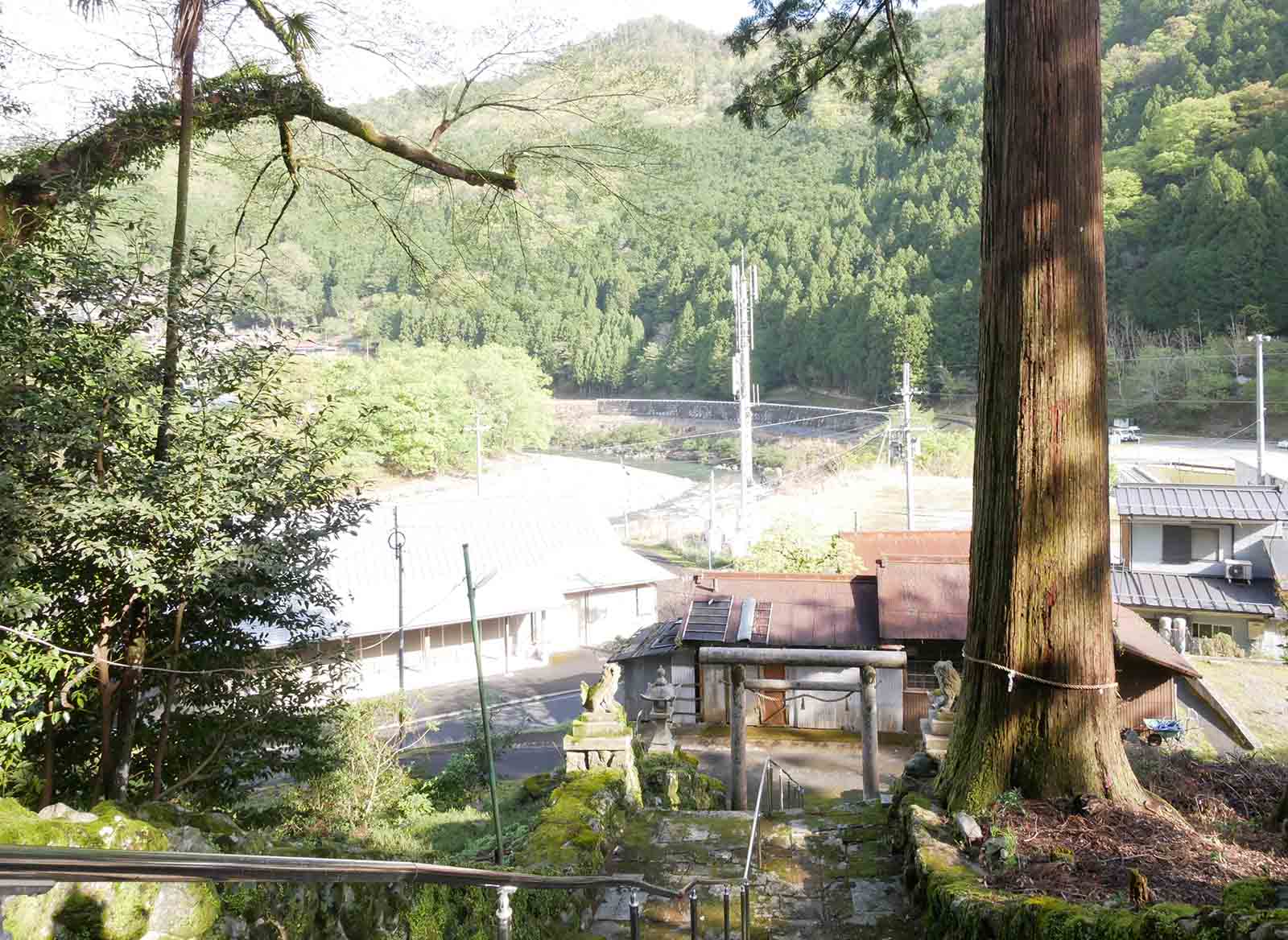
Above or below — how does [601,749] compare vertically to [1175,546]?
above

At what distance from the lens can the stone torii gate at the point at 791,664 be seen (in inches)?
264

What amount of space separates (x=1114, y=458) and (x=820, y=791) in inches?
1205

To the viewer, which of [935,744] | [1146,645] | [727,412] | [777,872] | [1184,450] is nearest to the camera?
[777,872]

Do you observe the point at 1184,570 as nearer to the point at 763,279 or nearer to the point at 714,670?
the point at 714,670

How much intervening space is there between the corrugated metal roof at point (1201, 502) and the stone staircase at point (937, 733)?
16.6m

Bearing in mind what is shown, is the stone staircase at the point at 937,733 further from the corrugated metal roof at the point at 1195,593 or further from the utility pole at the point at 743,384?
the utility pole at the point at 743,384

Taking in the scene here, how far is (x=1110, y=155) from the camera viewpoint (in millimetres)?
48000

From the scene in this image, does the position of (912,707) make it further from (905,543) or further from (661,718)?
(905,543)

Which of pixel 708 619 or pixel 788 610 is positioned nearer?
pixel 708 619

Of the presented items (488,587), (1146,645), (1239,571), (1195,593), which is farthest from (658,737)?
(1239,571)

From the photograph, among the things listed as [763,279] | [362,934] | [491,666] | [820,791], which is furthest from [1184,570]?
[763,279]

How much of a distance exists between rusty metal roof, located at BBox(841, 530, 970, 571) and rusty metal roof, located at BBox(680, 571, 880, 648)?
4070mm

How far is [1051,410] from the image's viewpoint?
449 centimetres

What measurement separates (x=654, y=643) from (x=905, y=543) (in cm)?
799
